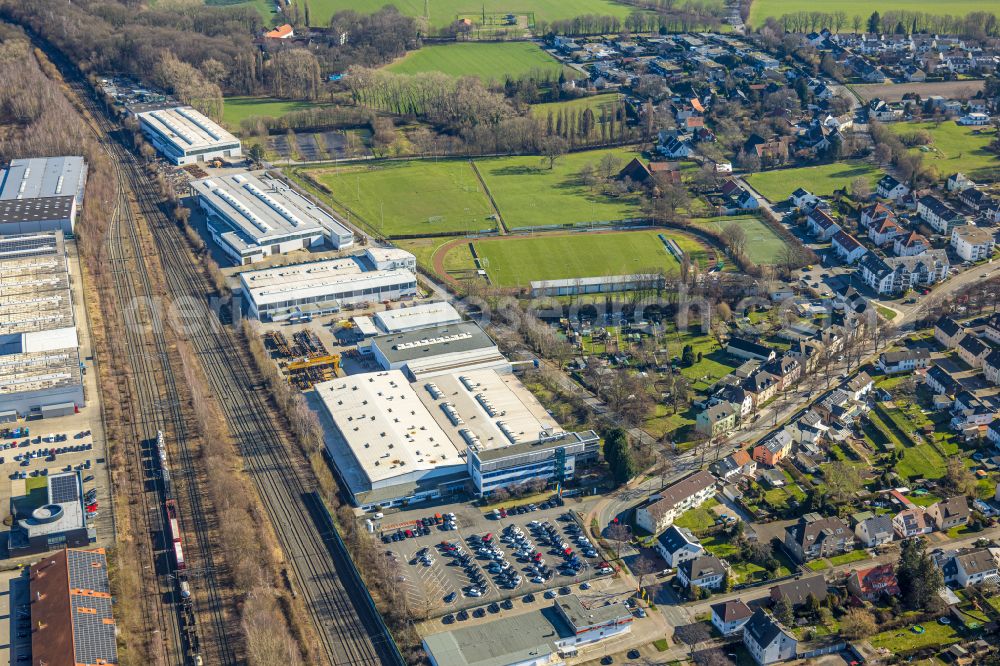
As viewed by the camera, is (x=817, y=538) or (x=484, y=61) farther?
(x=484, y=61)

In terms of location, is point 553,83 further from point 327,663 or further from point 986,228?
point 327,663

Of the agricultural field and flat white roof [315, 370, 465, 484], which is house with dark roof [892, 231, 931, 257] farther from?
the agricultural field

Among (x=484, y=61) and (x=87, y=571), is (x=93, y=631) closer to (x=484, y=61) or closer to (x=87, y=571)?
(x=87, y=571)

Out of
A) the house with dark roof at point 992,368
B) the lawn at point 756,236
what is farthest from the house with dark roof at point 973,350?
the lawn at point 756,236

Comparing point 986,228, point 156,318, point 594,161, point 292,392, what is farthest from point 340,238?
point 986,228

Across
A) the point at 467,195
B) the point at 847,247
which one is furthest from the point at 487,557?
the point at 467,195

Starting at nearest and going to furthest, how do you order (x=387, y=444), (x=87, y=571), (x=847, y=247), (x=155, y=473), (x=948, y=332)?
(x=87, y=571) → (x=155, y=473) → (x=387, y=444) → (x=948, y=332) → (x=847, y=247)

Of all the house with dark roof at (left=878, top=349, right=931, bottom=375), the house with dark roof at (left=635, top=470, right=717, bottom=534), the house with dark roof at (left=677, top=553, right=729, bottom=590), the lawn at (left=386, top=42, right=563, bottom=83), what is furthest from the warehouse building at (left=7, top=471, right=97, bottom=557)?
the lawn at (left=386, top=42, right=563, bottom=83)
